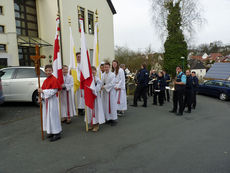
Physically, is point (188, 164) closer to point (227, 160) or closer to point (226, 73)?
point (227, 160)

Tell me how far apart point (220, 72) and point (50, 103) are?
1365 cm

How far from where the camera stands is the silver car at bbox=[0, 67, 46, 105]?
769 cm

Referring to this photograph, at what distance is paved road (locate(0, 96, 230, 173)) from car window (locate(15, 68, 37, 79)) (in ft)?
7.32

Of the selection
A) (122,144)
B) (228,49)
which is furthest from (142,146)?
(228,49)

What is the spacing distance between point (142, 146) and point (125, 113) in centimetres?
327

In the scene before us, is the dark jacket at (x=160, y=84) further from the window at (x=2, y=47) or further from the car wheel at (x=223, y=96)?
the window at (x=2, y=47)

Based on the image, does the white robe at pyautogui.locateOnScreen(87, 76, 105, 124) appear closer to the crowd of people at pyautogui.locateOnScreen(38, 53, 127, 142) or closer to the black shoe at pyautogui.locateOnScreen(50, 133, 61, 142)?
the crowd of people at pyautogui.locateOnScreen(38, 53, 127, 142)

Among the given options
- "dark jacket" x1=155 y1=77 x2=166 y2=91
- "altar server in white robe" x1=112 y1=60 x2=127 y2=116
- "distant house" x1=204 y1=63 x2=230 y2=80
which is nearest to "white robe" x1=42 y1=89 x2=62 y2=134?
"altar server in white robe" x1=112 y1=60 x2=127 y2=116

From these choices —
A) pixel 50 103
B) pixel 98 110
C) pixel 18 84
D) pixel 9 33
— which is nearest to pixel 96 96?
pixel 98 110

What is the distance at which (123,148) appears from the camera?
4.02 metres

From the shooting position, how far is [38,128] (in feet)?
17.9

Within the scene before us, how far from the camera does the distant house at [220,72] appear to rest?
13.0 m

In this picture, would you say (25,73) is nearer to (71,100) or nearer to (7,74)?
(7,74)

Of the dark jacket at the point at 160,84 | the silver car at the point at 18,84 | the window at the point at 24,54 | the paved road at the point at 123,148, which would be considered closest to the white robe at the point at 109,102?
the paved road at the point at 123,148
